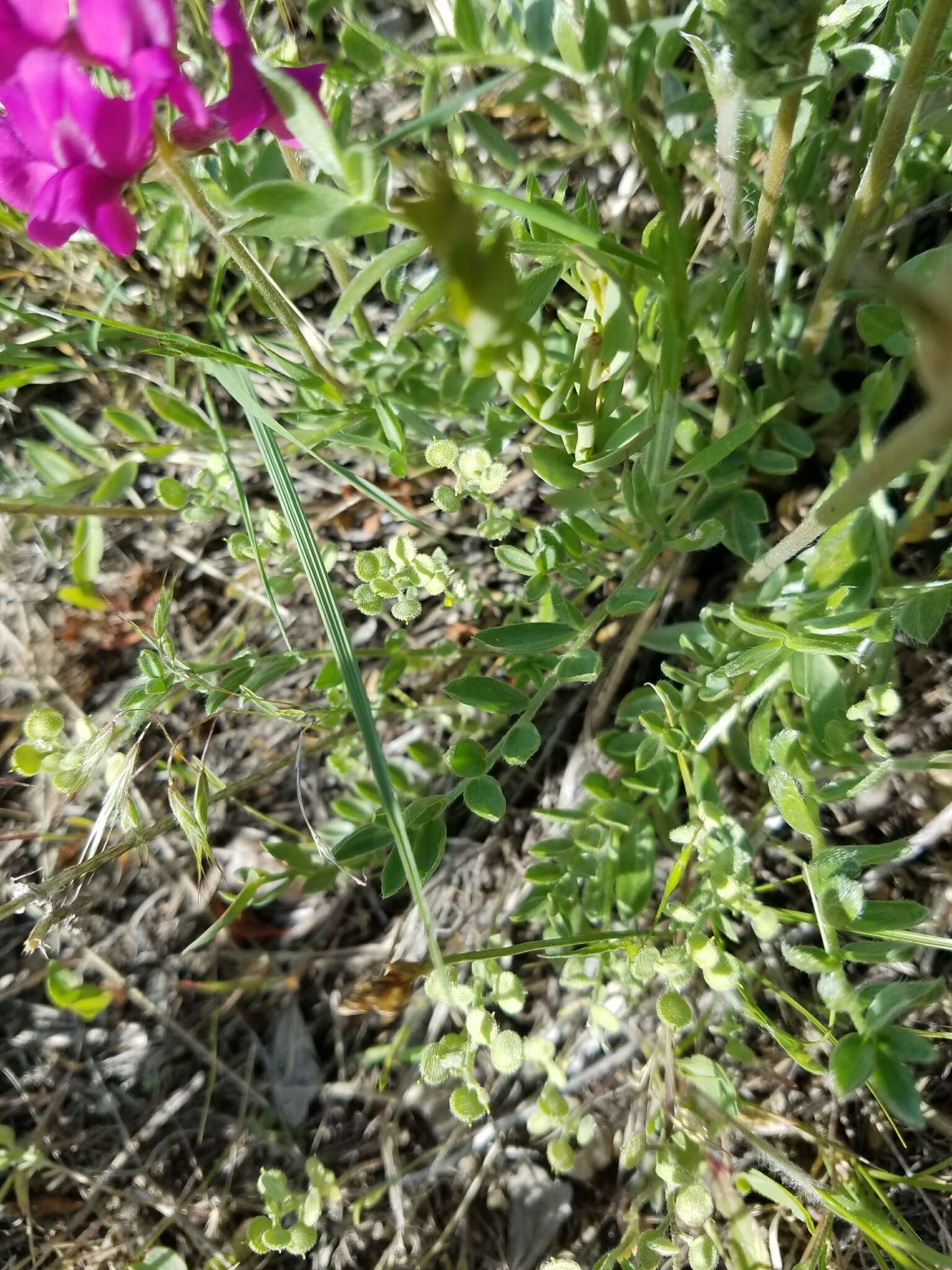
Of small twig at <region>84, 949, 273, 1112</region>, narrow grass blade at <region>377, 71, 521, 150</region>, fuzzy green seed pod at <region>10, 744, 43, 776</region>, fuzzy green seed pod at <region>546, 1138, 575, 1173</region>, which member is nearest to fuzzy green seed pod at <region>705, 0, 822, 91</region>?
narrow grass blade at <region>377, 71, 521, 150</region>

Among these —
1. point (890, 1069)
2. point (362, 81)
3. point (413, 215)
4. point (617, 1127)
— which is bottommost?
point (617, 1127)

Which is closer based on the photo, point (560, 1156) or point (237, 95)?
point (237, 95)

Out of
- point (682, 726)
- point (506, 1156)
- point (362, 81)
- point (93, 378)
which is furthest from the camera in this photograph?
point (93, 378)

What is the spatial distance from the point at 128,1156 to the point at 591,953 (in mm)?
1201

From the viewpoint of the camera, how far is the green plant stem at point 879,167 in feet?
2.57

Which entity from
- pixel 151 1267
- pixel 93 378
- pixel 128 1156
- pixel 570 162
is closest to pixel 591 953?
pixel 151 1267

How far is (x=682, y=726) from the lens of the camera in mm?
1261

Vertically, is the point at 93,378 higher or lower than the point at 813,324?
higher

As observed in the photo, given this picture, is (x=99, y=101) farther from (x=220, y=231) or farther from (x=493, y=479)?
(x=493, y=479)

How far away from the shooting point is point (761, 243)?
1068 mm

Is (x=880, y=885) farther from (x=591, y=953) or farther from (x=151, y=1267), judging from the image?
(x=151, y=1267)

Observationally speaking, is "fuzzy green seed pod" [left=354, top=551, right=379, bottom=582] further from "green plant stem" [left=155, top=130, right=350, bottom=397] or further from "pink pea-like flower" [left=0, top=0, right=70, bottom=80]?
"pink pea-like flower" [left=0, top=0, right=70, bottom=80]

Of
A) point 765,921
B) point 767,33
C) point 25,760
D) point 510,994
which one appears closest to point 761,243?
point 767,33

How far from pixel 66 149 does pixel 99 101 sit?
0.07 metres
